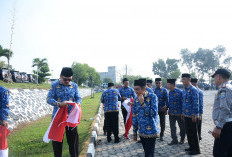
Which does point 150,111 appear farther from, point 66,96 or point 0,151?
point 0,151

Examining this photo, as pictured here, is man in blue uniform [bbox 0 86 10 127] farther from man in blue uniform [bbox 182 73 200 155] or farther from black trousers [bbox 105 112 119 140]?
man in blue uniform [bbox 182 73 200 155]

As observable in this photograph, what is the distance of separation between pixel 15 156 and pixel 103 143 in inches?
106

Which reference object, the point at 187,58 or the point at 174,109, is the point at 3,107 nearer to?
the point at 174,109

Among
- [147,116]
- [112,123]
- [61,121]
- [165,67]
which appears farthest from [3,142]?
[165,67]

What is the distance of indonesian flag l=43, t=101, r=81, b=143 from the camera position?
11.8ft

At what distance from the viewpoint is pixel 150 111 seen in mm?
3334

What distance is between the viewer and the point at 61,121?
3.70 metres

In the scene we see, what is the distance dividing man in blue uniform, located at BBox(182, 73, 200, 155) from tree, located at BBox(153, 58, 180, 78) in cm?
7506

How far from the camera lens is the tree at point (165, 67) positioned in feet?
255

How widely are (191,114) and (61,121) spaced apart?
351 centimetres

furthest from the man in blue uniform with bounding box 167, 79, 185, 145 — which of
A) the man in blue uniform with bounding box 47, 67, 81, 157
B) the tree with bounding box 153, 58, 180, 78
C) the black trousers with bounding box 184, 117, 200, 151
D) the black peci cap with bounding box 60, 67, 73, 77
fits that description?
the tree with bounding box 153, 58, 180, 78

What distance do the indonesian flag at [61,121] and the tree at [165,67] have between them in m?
77.3

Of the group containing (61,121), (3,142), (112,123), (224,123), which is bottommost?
(112,123)

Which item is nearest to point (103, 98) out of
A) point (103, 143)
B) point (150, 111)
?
point (103, 143)
